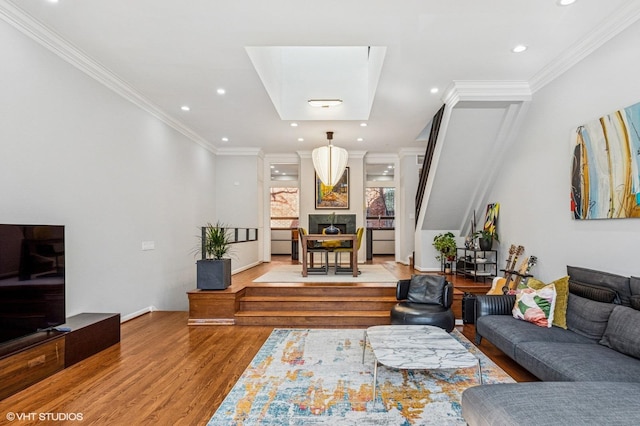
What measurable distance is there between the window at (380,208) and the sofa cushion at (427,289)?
25.0 ft

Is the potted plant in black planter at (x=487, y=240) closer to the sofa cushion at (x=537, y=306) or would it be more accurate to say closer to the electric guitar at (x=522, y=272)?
the electric guitar at (x=522, y=272)

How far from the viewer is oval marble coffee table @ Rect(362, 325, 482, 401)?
261 cm

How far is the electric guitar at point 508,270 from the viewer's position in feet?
16.1

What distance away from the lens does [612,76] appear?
3.44m

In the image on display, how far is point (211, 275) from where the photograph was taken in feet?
16.8

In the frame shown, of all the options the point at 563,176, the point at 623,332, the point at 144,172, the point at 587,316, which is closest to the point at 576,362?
the point at 623,332

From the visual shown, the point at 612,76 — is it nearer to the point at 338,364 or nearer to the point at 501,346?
the point at 501,346

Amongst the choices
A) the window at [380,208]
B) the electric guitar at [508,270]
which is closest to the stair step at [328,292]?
the electric guitar at [508,270]

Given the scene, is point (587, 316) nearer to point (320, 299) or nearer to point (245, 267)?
point (320, 299)

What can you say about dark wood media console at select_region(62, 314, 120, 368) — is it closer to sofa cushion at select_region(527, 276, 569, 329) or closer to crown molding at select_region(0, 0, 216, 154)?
crown molding at select_region(0, 0, 216, 154)

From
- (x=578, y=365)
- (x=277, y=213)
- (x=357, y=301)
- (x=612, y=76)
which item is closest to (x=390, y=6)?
(x=612, y=76)

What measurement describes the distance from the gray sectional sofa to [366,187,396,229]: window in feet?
27.6

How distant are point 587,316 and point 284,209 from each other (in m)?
10.4

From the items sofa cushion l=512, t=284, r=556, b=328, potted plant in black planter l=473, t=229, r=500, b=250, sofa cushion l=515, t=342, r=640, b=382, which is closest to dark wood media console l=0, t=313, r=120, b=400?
sofa cushion l=515, t=342, r=640, b=382
